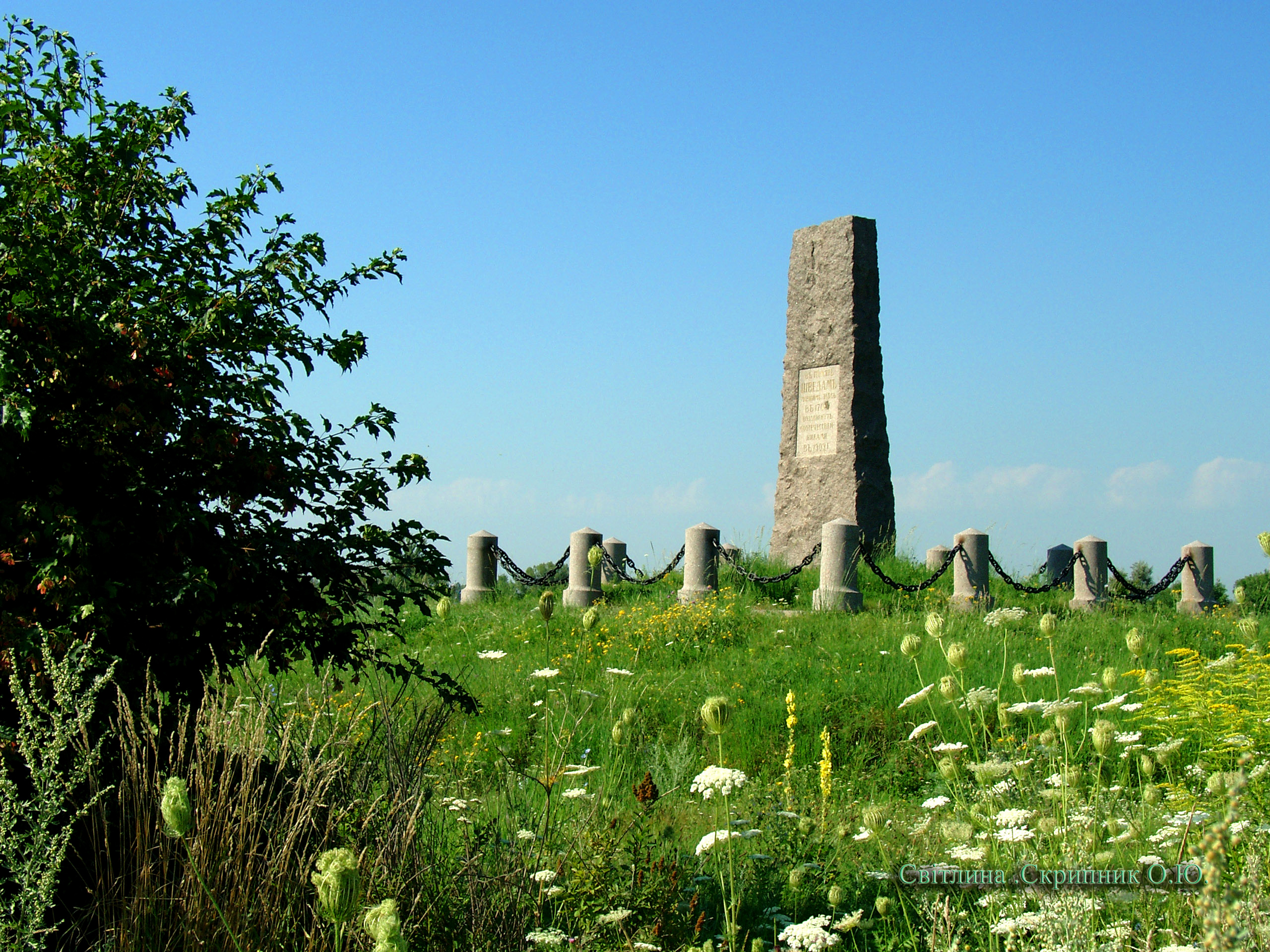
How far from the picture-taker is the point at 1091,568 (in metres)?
13.9

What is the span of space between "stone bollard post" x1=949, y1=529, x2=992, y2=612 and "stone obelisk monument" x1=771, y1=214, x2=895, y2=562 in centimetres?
148

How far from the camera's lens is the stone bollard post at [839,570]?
460 inches

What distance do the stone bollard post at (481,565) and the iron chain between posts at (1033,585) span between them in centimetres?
672

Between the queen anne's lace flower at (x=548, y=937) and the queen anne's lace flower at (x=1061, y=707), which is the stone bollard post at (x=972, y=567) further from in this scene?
the queen anne's lace flower at (x=548, y=937)

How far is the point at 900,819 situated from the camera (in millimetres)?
5008

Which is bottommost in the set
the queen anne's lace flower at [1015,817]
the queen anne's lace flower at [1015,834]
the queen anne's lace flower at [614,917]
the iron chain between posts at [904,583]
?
the queen anne's lace flower at [614,917]

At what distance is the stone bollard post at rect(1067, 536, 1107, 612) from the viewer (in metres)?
13.8

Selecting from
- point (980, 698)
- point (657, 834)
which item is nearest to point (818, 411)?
point (657, 834)

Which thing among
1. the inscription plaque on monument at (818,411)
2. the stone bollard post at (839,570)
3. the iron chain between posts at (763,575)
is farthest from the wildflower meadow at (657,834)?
the inscription plaque on monument at (818,411)

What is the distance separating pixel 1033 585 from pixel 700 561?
5.06 metres

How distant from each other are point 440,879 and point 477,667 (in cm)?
611

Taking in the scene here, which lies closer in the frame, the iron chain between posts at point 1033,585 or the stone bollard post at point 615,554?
the iron chain between posts at point 1033,585

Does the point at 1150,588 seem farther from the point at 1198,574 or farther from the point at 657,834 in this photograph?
the point at 657,834

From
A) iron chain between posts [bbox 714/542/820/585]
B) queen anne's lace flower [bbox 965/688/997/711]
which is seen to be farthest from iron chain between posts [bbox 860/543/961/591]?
queen anne's lace flower [bbox 965/688/997/711]
